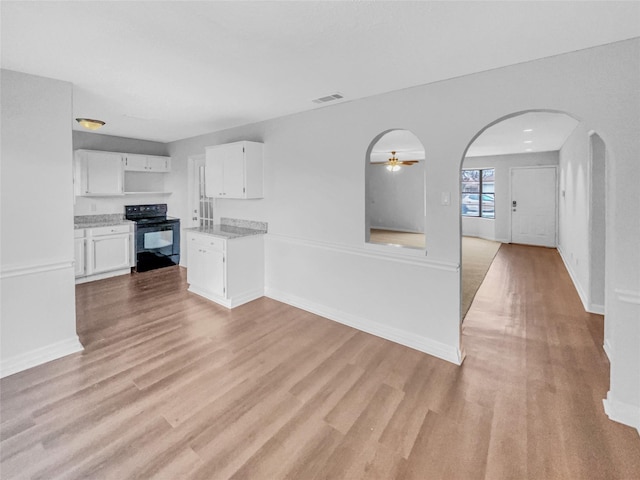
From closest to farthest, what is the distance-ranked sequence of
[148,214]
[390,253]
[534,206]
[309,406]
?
[309,406]
[390,253]
[148,214]
[534,206]

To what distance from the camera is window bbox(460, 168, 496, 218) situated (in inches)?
353

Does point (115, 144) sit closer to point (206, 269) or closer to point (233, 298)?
point (206, 269)

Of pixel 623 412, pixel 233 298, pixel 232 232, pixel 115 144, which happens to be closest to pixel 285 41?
pixel 232 232

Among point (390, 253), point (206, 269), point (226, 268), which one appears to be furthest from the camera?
point (206, 269)

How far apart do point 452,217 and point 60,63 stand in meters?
3.35

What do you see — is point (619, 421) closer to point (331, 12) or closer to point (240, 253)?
point (331, 12)

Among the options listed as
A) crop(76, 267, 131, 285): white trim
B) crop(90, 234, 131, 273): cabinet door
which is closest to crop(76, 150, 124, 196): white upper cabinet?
crop(90, 234, 131, 273): cabinet door

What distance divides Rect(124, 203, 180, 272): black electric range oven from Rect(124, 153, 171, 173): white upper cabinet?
0.73 meters

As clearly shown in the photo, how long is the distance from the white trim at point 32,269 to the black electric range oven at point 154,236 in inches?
113

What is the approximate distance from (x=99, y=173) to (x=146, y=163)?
31.2 inches

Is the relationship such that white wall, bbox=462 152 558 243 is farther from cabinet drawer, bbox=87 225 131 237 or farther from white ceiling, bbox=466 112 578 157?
cabinet drawer, bbox=87 225 131 237

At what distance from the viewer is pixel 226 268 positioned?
401 centimetres

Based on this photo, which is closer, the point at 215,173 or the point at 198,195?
the point at 215,173

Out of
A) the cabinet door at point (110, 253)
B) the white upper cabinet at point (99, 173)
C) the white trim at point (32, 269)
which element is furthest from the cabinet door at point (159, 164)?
the white trim at point (32, 269)
